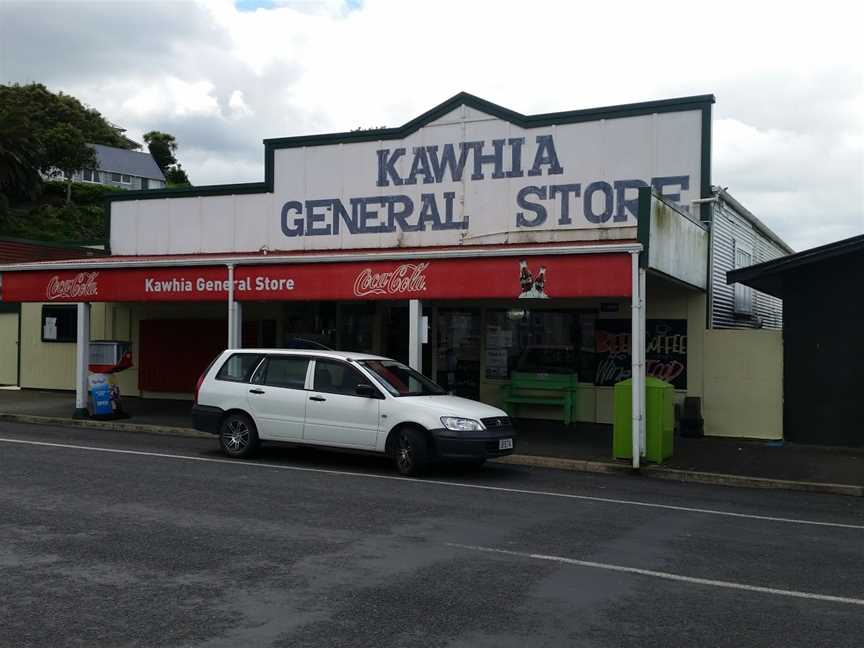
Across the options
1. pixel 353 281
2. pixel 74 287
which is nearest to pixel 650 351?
pixel 353 281

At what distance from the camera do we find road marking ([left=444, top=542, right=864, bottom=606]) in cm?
654

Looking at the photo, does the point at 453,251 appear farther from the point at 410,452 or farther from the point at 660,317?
the point at 660,317

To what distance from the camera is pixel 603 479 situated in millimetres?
12547

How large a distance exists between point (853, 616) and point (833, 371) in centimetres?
1033

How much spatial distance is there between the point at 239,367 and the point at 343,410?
2.05m

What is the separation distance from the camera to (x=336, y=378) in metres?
12.6

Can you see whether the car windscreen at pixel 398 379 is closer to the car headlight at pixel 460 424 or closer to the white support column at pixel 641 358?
the car headlight at pixel 460 424

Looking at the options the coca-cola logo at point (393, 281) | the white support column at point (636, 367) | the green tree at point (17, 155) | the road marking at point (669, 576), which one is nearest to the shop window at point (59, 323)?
the coca-cola logo at point (393, 281)

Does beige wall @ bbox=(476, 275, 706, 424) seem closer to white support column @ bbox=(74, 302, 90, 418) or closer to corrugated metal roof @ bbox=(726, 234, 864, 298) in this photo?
corrugated metal roof @ bbox=(726, 234, 864, 298)

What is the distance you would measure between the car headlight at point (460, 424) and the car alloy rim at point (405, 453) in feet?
1.81

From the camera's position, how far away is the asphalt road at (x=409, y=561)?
5.61 meters

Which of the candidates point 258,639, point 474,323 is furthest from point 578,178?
point 258,639

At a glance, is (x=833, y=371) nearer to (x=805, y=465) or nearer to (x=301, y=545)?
(x=805, y=465)

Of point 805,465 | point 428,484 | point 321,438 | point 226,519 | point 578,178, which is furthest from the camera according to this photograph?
point 578,178
